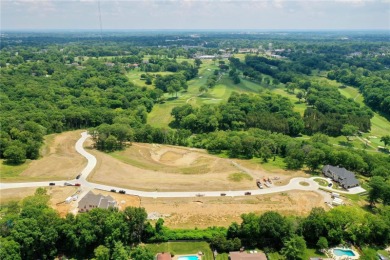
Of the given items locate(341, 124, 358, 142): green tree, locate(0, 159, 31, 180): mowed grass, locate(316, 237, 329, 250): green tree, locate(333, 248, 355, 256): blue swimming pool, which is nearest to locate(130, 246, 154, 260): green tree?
locate(316, 237, 329, 250): green tree

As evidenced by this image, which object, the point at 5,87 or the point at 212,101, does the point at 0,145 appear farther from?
the point at 212,101

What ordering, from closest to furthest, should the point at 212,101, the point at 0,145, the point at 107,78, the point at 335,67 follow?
the point at 0,145
the point at 212,101
the point at 107,78
the point at 335,67

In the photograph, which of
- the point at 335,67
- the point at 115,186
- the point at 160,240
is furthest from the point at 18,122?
the point at 335,67

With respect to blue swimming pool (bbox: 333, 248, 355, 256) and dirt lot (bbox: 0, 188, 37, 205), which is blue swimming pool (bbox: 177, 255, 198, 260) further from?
dirt lot (bbox: 0, 188, 37, 205)

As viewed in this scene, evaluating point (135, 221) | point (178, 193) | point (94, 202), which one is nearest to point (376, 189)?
point (178, 193)

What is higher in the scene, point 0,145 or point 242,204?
point 0,145

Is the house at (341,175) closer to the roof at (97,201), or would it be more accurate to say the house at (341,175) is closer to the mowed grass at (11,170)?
the roof at (97,201)

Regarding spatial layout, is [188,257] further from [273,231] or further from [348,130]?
[348,130]

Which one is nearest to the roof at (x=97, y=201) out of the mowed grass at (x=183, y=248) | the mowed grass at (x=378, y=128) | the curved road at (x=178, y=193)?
the curved road at (x=178, y=193)
